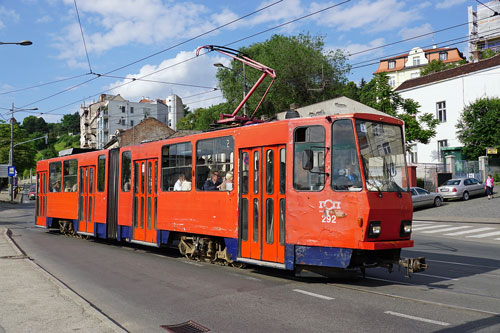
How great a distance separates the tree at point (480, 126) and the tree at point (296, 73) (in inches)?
541

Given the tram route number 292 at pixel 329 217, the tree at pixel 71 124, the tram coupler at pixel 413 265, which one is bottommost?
the tram coupler at pixel 413 265

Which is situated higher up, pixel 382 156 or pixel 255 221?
pixel 382 156

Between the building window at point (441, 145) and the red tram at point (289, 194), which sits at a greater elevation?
the building window at point (441, 145)

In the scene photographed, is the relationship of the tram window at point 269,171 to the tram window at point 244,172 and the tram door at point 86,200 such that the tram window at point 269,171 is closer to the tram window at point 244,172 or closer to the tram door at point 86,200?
the tram window at point 244,172

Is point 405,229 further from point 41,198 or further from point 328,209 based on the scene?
point 41,198

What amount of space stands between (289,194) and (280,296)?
195 centimetres

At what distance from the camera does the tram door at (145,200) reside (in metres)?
12.7

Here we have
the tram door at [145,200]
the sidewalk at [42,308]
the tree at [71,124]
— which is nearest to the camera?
the sidewalk at [42,308]

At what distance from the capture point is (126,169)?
14.2m

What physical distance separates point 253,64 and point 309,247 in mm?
6620

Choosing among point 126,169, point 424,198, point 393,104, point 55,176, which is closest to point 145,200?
point 126,169

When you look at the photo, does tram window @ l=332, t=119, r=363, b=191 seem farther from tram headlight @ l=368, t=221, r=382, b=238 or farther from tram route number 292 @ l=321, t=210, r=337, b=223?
tram headlight @ l=368, t=221, r=382, b=238

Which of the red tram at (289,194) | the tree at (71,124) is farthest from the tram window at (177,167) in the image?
the tree at (71,124)

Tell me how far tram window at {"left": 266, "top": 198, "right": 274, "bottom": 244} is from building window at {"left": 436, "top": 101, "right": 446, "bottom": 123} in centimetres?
3941
